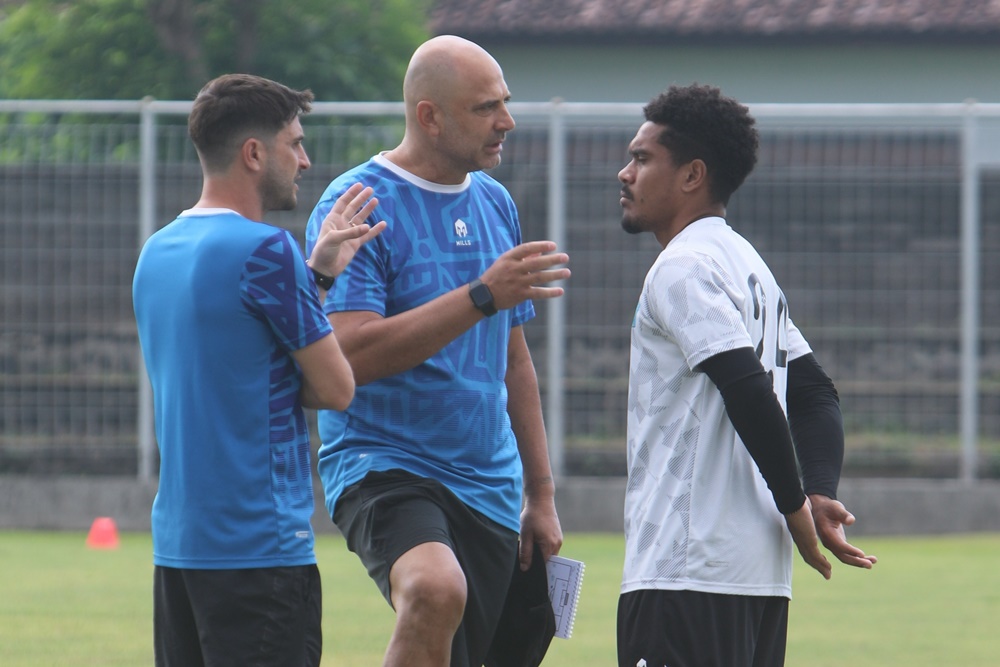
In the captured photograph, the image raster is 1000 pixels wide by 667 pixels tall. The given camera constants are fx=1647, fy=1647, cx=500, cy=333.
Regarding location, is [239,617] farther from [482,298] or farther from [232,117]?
[232,117]

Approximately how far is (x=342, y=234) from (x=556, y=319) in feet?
25.3

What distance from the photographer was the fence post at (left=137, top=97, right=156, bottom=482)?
1177 centimetres

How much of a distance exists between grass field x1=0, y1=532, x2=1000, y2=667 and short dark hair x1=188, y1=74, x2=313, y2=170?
3.28m

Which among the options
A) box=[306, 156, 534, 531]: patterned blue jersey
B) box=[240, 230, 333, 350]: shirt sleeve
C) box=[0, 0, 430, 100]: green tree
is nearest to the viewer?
box=[240, 230, 333, 350]: shirt sleeve

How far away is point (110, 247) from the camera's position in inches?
474

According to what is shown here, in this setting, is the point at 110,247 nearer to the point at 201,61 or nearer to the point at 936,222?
the point at 201,61

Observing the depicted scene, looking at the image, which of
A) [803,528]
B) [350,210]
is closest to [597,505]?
[350,210]

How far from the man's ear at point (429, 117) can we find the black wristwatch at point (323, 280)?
2.32 ft

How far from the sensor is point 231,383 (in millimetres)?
3713

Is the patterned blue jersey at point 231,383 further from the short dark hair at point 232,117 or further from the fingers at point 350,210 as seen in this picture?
the fingers at point 350,210

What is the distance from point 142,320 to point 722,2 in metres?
22.1

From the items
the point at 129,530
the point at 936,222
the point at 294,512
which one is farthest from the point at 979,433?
the point at 294,512

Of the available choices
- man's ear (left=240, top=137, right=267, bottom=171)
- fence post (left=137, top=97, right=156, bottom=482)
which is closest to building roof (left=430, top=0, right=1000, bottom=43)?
fence post (left=137, top=97, right=156, bottom=482)

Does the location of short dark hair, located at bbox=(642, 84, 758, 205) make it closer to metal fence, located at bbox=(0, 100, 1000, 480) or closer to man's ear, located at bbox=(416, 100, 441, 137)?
man's ear, located at bbox=(416, 100, 441, 137)
